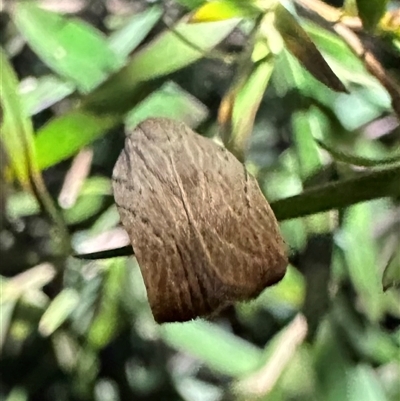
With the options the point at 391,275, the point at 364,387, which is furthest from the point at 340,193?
the point at 364,387

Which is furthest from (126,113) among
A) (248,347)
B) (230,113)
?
(248,347)

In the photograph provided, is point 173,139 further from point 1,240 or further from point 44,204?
point 1,240

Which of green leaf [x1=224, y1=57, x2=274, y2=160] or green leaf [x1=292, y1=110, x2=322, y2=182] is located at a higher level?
green leaf [x1=224, y1=57, x2=274, y2=160]

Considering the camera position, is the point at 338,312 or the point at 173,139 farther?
the point at 338,312

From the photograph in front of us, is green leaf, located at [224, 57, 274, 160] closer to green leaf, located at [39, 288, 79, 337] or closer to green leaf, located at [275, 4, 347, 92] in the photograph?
green leaf, located at [275, 4, 347, 92]

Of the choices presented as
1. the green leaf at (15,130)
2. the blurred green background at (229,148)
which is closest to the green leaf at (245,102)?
the blurred green background at (229,148)

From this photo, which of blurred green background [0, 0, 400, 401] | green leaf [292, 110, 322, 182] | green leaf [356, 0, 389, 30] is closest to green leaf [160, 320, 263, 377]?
blurred green background [0, 0, 400, 401]
